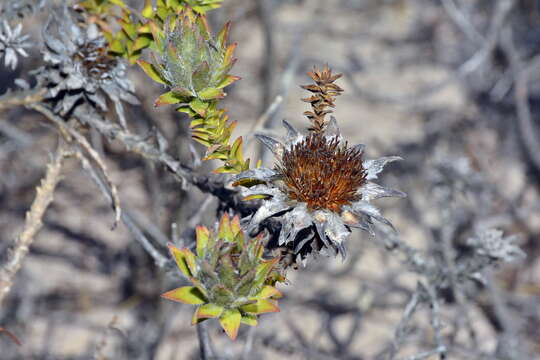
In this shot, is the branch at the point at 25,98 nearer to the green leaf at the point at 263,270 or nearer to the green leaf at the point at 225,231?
the green leaf at the point at 225,231

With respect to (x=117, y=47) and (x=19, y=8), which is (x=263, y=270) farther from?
(x=19, y=8)

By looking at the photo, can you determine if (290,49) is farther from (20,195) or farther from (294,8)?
(20,195)

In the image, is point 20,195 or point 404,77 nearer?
point 20,195

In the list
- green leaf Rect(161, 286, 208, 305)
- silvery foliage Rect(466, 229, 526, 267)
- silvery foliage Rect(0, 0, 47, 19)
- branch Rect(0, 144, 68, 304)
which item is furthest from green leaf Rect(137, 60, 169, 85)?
silvery foliage Rect(466, 229, 526, 267)

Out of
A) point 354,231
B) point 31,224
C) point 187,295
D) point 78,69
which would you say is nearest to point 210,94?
point 187,295

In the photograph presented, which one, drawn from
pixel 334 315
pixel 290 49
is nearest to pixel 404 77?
pixel 290 49

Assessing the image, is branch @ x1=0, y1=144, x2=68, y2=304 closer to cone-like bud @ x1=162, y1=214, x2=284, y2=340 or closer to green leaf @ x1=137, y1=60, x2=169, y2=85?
green leaf @ x1=137, y1=60, x2=169, y2=85

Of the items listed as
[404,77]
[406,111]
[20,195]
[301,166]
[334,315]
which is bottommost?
[301,166]

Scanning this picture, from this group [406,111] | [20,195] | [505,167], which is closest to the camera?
[20,195]

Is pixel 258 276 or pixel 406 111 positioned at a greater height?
pixel 406 111
